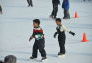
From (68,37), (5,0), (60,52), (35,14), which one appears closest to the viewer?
(60,52)

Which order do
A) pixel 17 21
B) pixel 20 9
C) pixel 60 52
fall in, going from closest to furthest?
1. pixel 60 52
2. pixel 17 21
3. pixel 20 9

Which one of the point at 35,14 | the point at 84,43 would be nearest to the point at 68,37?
the point at 84,43

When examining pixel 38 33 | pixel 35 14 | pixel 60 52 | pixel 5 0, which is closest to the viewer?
pixel 38 33

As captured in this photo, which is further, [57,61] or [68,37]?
[68,37]

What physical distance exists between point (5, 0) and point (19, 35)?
15.2 metres

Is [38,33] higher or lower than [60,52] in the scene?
higher

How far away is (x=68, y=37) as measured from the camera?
1115cm

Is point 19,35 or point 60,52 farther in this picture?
point 19,35

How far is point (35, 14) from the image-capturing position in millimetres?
17688

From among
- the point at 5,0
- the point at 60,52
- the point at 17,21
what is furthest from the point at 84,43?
the point at 5,0

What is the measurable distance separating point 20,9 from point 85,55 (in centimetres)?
1181

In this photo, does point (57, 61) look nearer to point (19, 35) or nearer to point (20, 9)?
point (19, 35)

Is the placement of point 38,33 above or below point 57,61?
above

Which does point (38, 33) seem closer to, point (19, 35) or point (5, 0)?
point (19, 35)
